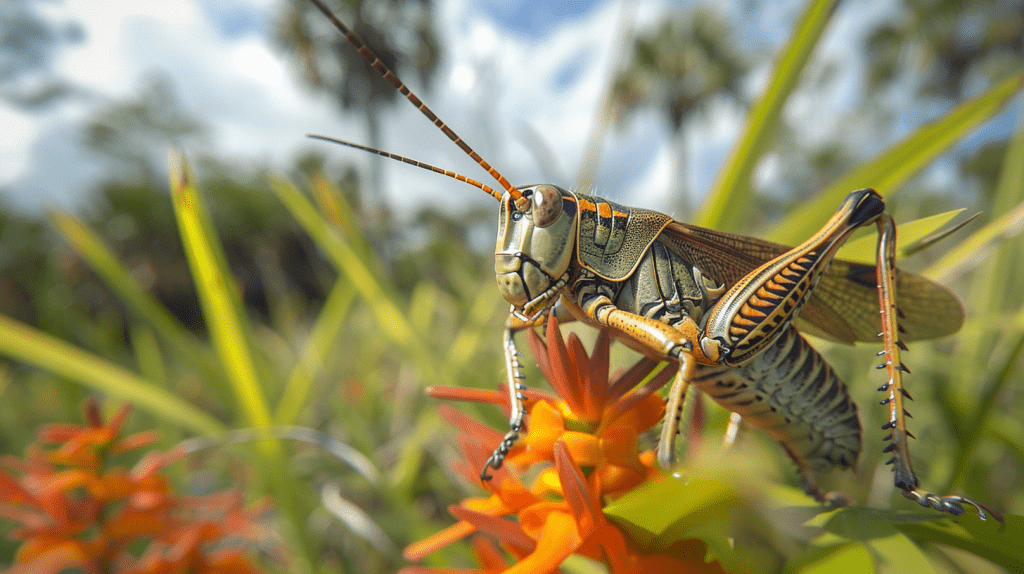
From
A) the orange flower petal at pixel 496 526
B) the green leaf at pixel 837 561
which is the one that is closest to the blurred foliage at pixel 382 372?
the green leaf at pixel 837 561

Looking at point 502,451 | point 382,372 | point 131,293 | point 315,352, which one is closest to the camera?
point 502,451

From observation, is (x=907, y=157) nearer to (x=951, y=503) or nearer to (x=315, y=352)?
(x=951, y=503)

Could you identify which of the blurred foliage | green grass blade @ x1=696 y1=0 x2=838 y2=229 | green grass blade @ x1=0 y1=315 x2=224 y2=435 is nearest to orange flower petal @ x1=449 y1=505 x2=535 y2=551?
the blurred foliage

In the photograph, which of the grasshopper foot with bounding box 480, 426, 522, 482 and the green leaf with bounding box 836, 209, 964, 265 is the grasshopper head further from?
the green leaf with bounding box 836, 209, 964, 265

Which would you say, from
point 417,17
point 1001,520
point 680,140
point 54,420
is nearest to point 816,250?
point 1001,520

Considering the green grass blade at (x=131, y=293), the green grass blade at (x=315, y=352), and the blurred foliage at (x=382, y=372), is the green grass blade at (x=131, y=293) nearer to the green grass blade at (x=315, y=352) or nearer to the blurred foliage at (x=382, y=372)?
the blurred foliage at (x=382, y=372)

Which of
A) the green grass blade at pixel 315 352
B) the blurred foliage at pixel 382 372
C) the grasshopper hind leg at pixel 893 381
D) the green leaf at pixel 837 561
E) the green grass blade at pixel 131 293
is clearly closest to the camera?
the green leaf at pixel 837 561

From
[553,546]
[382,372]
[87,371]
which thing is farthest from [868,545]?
[382,372]
